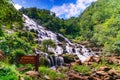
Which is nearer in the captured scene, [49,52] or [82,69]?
[82,69]

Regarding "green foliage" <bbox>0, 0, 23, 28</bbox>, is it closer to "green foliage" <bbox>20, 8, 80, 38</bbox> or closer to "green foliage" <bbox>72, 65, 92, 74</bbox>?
"green foliage" <bbox>72, 65, 92, 74</bbox>

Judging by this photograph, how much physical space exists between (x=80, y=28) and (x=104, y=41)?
126 ft

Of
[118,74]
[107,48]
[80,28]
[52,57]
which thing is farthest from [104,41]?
[80,28]

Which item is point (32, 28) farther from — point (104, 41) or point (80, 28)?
point (80, 28)

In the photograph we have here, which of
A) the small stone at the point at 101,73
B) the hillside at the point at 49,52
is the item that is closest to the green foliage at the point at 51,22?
the hillside at the point at 49,52

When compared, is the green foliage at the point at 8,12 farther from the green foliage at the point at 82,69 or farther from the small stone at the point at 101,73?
the green foliage at the point at 82,69

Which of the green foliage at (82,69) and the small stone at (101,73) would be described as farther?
the green foliage at (82,69)

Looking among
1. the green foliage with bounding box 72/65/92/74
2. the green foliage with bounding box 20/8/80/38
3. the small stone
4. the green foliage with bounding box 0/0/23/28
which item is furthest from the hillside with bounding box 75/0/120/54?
the green foliage with bounding box 0/0/23/28

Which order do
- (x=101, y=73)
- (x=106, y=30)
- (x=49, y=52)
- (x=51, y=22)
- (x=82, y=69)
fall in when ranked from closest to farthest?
(x=101, y=73) < (x=82, y=69) < (x=49, y=52) < (x=106, y=30) < (x=51, y=22)

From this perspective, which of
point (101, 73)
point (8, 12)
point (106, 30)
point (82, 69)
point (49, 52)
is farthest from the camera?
point (106, 30)

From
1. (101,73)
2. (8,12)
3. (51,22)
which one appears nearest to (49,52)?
(101,73)

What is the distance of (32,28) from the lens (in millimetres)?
61594

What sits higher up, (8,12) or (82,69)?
(8,12)

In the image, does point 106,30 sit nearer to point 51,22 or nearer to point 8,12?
point 51,22
